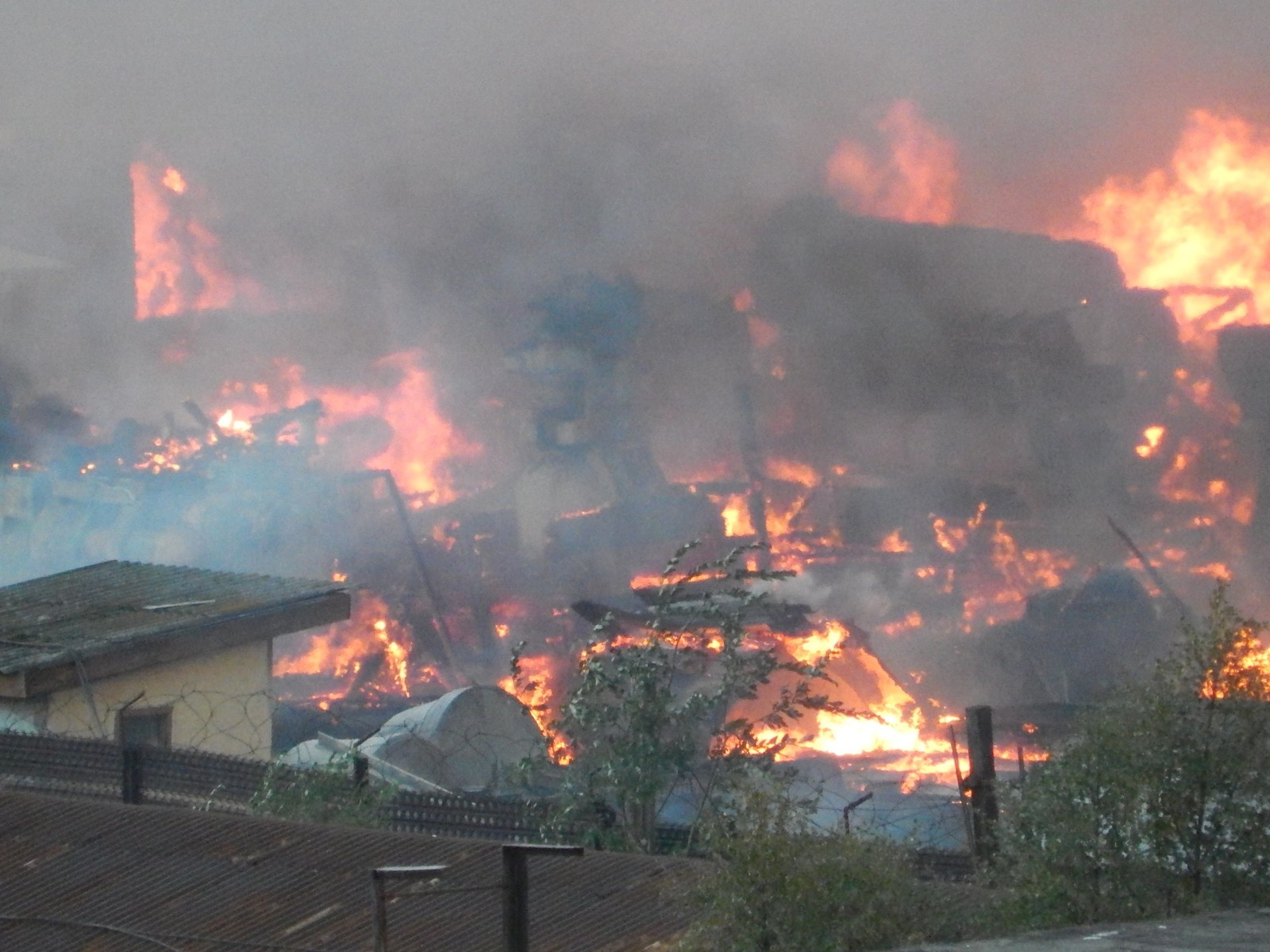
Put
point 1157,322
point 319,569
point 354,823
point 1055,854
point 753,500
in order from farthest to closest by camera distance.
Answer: point 1157,322 < point 753,500 < point 319,569 < point 354,823 < point 1055,854

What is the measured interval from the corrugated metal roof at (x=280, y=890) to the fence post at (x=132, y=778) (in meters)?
0.83

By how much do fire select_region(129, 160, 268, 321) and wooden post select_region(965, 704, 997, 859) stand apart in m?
23.3

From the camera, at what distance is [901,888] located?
3.72 metres

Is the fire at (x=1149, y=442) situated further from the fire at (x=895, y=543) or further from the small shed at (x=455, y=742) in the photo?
the small shed at (x=455, y=742)

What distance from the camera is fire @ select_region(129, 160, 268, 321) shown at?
85.1ft

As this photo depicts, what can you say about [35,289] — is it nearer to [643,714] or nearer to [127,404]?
[127,404]

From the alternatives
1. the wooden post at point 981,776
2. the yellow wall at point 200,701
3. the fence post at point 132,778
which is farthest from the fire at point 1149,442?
the fence post at point 132,778

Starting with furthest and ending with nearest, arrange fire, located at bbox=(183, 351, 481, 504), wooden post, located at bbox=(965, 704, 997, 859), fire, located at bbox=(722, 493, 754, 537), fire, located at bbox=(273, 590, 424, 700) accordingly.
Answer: fire, located at bbox=(183, 351, 481, 504)
fire, located at bbox=(722, 493, 754, 537)
fire, located at bbox=(273, 590, 424, 700)
wooden post, located at bbox=(965, 704, 997, 859)

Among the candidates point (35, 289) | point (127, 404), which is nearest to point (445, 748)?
point (127, 404)

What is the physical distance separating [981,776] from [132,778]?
3.73m

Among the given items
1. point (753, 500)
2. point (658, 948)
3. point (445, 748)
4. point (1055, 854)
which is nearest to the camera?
point (658, 948)

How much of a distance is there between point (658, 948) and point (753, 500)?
65.1 feet

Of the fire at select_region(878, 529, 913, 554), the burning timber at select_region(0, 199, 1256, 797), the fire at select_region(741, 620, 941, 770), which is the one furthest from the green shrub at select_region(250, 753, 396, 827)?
the fire at select_region(878, 529, 913, 554)

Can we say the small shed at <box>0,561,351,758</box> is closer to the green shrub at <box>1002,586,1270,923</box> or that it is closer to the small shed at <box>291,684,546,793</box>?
the small shed at <box>291,684,546,793</box>
